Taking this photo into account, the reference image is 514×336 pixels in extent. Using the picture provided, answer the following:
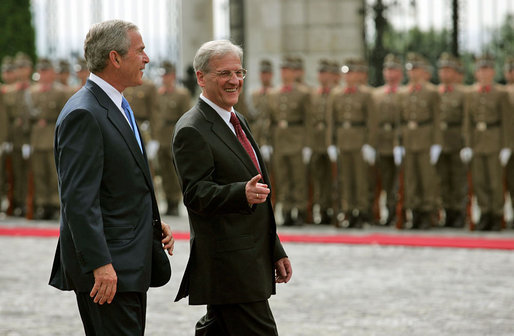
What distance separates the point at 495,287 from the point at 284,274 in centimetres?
354

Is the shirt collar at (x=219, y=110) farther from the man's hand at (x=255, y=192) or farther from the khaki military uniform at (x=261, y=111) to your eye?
the khaki military uniform at (x=261, y=111)

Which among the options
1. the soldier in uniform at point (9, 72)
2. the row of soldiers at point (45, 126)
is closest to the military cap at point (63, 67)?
the row of soldiers at point (45, 126)

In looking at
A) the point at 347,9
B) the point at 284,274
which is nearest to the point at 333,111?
the point at 347,9

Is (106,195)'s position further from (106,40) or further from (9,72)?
(9,72)

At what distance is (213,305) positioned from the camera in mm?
3809

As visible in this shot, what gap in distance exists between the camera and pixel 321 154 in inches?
455

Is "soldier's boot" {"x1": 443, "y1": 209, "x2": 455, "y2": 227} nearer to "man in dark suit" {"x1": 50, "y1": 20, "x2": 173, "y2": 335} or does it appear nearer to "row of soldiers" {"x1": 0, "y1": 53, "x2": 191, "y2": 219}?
"row of soldiers" {"x1": 0, "y1": 53, "x2": 191, "y2": 219}

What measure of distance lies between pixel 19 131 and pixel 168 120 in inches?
77.0

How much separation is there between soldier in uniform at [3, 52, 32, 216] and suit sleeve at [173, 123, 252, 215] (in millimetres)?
8876

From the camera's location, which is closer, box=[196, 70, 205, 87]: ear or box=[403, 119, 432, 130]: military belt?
box=[196, 70, 205, 87]: ear

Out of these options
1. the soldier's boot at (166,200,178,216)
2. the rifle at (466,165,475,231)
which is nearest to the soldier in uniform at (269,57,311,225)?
the soldier's boot at (166,200,178,216)

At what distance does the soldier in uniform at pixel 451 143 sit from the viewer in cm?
1081

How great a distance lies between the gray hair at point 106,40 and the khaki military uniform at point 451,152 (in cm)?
770

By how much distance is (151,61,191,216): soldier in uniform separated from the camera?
12.3 metres
